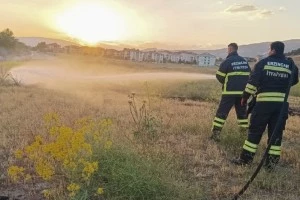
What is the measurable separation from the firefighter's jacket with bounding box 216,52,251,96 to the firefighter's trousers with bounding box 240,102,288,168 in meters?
1.56

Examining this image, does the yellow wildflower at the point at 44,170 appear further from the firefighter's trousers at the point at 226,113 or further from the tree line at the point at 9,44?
the tree line at the point at 9,44

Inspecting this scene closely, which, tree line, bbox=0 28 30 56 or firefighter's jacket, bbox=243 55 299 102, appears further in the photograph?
tree line, bbox=0 28 30 56

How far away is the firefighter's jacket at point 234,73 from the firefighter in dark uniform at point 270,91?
154 cm

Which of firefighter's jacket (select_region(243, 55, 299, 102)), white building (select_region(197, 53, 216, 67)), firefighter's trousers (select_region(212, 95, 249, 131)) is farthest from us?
white building (select_region(197, 53, 216, 67))

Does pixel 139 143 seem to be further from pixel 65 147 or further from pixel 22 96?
pixel 22 96

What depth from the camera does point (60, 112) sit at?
33.0 ft

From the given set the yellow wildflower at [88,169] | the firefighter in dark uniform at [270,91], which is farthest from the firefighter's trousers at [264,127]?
the yellow wildflower at [88,169]

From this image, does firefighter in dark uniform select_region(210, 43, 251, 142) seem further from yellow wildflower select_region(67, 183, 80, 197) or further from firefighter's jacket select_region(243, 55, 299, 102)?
yellow wildflower select_region(67, 183, 80, 197)

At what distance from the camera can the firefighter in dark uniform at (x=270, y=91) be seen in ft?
20.4

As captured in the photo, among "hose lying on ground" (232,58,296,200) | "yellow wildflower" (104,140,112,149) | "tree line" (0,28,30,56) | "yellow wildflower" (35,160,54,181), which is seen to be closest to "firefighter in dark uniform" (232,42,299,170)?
"hose lying on ground" (232,58,296,200)

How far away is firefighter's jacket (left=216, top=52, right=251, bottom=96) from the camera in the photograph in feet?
26.0

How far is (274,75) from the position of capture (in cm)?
619

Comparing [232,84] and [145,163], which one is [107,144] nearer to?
[145,163]

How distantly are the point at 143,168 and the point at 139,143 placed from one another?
5.58 ft
